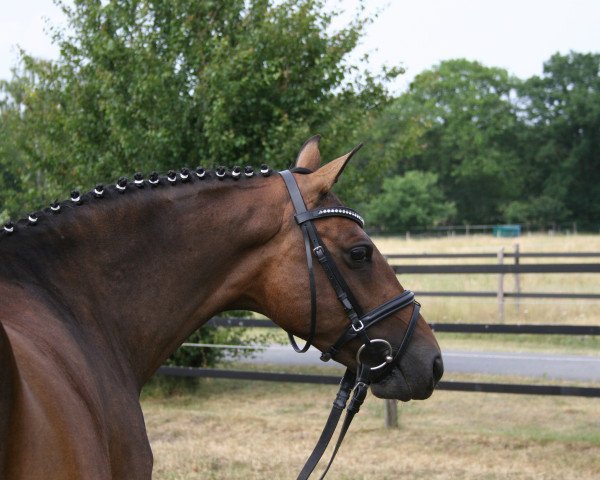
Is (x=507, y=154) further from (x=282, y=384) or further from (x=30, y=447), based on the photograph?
(x=30, y=447)

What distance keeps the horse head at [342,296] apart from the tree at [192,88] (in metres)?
5.64

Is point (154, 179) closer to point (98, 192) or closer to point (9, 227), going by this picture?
point (98, 192)

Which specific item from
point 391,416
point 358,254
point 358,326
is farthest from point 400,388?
point 391,416

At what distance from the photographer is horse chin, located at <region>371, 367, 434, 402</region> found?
2.77 metres

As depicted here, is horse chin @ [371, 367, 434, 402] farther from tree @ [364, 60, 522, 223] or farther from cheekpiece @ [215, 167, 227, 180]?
tree @ [364, 60, 522, 223]

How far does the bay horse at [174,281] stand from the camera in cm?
221

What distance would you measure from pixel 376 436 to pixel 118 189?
5.56m

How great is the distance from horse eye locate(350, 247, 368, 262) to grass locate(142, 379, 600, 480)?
380 centimetres

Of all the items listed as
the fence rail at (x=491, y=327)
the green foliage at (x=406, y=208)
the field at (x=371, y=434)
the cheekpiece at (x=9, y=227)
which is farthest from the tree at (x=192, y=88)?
the green foliage at (x=406, y=208)

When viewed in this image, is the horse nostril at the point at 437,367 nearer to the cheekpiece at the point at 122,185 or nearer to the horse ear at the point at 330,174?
the horse ear at the point at 330,174

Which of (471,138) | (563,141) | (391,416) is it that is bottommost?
(391,416)

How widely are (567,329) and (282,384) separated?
14.5 ft

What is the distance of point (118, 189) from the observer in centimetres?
261

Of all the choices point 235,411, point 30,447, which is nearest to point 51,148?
point 235,411
